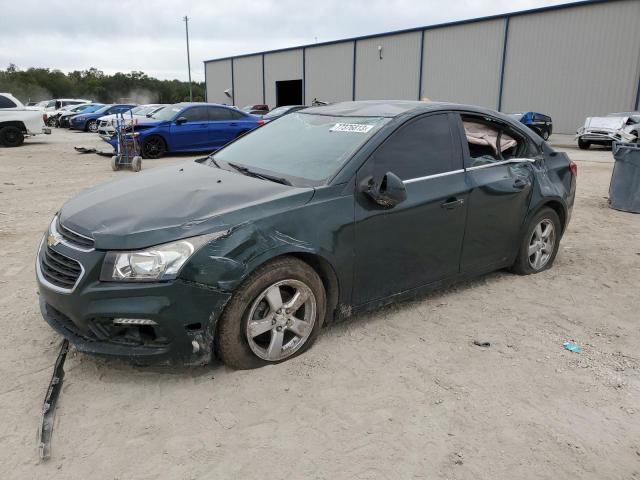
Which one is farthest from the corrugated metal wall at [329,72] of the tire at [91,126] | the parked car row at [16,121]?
the parked car row at [16,121]

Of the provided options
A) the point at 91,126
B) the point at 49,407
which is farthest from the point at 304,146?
the point at 91,126

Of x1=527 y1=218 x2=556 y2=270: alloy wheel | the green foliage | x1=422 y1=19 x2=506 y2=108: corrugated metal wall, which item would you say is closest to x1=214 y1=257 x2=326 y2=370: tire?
x1=527 y1=218 x2=556 y2=270: alloy wheel

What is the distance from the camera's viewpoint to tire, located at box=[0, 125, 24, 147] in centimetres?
1686

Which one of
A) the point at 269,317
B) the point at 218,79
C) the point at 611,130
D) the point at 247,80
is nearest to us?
the point at 269,317

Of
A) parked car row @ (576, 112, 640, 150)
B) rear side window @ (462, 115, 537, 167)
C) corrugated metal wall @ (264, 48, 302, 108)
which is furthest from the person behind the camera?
corrugated metal wall @ (264, 48, 302, 108)

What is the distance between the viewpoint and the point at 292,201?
3.12 m

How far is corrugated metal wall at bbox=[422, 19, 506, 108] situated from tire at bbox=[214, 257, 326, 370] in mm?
27430

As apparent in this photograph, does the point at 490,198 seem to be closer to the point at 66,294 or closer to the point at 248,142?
the point at 248,142

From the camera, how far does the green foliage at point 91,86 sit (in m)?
57.8

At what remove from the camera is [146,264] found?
8.97 ft

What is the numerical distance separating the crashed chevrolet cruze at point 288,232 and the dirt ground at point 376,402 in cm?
25

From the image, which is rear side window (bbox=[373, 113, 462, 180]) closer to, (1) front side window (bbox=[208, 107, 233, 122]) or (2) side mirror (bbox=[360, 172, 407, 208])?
(2) side mirror (bbox=[360, 172, 407, 208])

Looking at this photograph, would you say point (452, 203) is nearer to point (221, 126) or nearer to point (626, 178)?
point (626, 178)

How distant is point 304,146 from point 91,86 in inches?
2852
